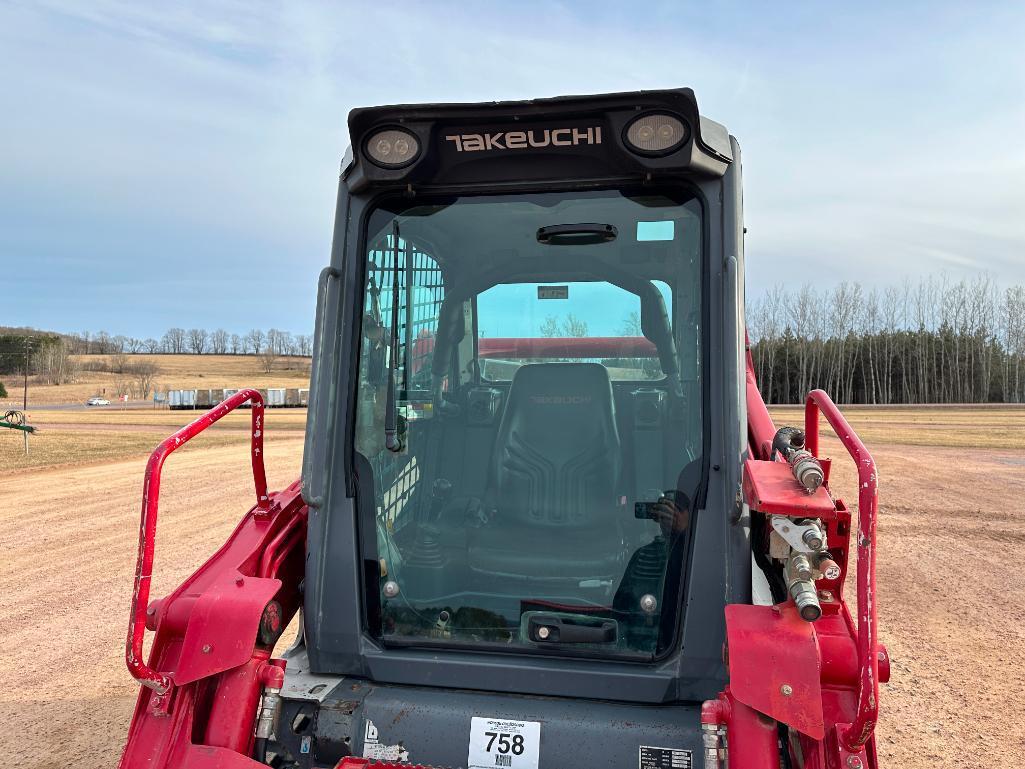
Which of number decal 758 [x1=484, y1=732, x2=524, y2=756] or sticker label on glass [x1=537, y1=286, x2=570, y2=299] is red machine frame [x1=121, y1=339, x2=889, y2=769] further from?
number decal 758 [x1=484, y1=732, x2=524, y2=756]

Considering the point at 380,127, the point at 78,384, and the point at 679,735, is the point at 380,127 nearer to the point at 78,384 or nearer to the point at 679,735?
the point at 679,735

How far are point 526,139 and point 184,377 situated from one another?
293 ft

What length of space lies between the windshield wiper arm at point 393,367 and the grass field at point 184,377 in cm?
5339

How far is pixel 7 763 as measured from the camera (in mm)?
4012

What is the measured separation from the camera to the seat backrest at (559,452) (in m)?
3.00

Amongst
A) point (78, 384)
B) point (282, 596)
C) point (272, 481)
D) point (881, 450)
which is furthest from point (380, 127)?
point (78, 384)

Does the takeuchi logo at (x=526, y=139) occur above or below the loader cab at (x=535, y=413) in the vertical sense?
above

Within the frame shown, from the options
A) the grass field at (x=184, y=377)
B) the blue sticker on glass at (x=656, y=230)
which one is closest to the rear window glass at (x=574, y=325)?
the blue sticker on glass at (x=656, y=230)

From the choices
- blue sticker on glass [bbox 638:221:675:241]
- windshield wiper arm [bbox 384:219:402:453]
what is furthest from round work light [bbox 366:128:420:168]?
blue sticker on glass [bbox 638:221:675:241]

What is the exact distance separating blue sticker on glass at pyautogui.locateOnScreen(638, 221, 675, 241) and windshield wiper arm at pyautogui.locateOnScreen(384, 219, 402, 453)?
3.32ft

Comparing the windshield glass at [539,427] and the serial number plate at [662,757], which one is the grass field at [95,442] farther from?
the serial number plate at [662,757]

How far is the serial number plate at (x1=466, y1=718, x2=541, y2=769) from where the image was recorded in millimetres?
2590

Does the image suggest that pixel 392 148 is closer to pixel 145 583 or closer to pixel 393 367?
pixel 393 367

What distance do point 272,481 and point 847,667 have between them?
12.9 m
